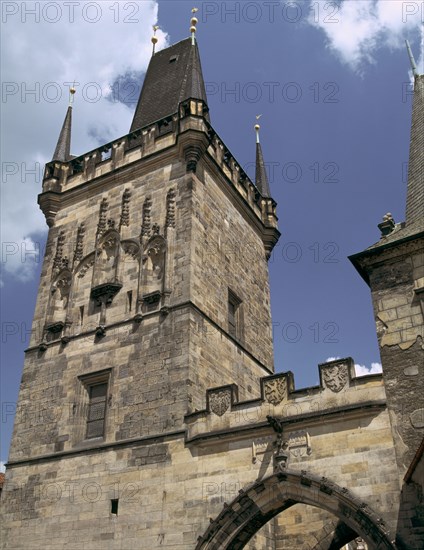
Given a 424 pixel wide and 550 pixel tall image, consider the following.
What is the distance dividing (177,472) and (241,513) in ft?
4.86

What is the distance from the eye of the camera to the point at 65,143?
1880 cm

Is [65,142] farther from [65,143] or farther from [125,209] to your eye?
[125,209]

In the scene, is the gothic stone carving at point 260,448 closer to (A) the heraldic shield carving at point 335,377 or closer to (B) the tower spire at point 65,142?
(A) the heraldic shield carving at point 335,377

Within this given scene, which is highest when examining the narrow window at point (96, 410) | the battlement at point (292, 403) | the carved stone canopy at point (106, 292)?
the carved stone canopy at point (106, 292)

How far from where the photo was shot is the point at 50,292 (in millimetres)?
15547

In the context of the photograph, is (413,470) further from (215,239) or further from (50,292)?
(50,292)

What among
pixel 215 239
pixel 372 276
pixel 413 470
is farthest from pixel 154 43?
pixel 413 470

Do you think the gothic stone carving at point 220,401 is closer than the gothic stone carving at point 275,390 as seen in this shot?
No

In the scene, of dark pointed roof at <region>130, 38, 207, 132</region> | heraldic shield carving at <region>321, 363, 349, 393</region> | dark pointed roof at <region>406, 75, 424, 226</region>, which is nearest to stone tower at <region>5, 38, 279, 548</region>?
dark pointed roof at <region>130, 38, 207, 132</region>

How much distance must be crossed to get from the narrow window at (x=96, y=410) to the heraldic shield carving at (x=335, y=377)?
16.4ft

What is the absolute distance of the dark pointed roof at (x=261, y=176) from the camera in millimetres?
19688

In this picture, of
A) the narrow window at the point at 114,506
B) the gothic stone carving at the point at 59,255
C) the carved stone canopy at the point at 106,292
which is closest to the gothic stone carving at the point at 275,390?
the narrow window at the point at 114,506

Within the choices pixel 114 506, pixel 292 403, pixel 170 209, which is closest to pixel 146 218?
pixel 170 209

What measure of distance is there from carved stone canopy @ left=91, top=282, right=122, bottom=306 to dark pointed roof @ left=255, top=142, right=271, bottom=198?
6978 millimetres
